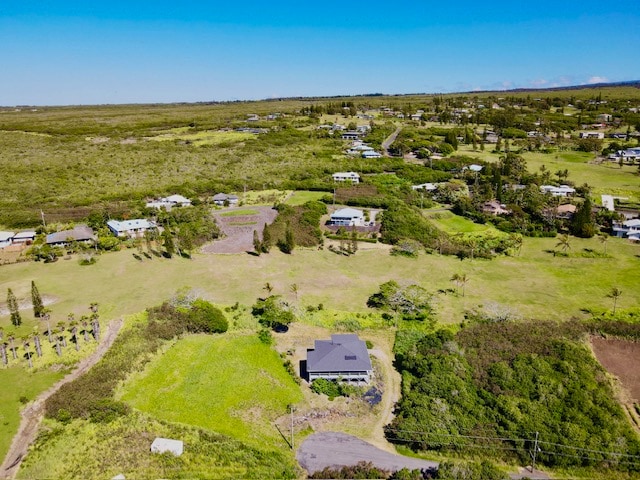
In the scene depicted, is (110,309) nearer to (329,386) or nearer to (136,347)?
(136,347)

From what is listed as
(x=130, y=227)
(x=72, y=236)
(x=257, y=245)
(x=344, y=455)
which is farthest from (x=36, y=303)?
(x=344, y=455)

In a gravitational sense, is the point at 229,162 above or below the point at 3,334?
above

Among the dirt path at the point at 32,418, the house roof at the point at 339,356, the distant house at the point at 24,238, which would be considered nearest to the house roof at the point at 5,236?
the distant house at the point at 24,238

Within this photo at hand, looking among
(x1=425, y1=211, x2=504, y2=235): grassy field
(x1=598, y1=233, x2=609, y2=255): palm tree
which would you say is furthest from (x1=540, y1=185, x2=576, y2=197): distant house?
(x1=425, y1=211, x2=504, y2=235): grassy field

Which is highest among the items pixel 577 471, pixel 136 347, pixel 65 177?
pixel 65 177

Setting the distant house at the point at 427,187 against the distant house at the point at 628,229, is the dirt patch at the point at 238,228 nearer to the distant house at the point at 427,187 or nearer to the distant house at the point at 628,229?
the distant house at the point at 427,187

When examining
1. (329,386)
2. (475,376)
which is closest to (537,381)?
(475,376)

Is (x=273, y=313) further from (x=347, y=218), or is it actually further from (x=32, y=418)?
(x=347, y=218)
